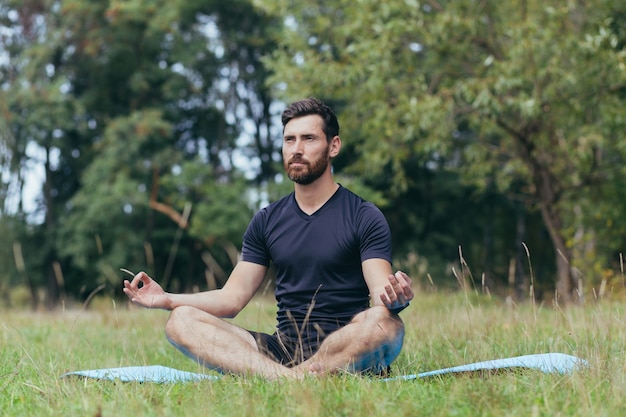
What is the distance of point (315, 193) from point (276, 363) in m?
0.97

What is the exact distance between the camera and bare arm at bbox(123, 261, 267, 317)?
3676 millimetres

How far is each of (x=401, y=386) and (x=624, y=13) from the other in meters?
8.36

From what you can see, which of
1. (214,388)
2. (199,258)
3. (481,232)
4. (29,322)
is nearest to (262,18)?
(199,258)

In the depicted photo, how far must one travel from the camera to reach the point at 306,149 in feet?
13.0

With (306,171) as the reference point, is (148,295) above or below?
below

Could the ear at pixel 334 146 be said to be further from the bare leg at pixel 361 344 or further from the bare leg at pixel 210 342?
the bare leg at pixel 210 342

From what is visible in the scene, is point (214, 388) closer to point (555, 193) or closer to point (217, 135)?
point (555, 193)

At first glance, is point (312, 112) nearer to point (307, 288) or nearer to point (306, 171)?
point (306, 171)

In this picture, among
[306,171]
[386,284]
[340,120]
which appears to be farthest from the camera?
[340,120]

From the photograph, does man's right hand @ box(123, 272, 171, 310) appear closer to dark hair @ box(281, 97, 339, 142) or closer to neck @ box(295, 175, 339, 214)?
neck @ box(295, 175, 339, 214)

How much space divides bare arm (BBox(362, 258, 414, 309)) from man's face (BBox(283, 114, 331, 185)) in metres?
0.59

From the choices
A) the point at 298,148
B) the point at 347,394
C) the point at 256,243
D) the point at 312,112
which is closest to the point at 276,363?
the point at 347,394

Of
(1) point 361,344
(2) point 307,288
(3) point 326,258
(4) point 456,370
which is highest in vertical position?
(3) point 326,258

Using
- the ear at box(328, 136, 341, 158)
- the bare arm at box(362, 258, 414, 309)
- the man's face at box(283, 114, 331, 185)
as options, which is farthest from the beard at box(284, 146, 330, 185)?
Result: the bare arm at box(362, 258, 414, 309)
